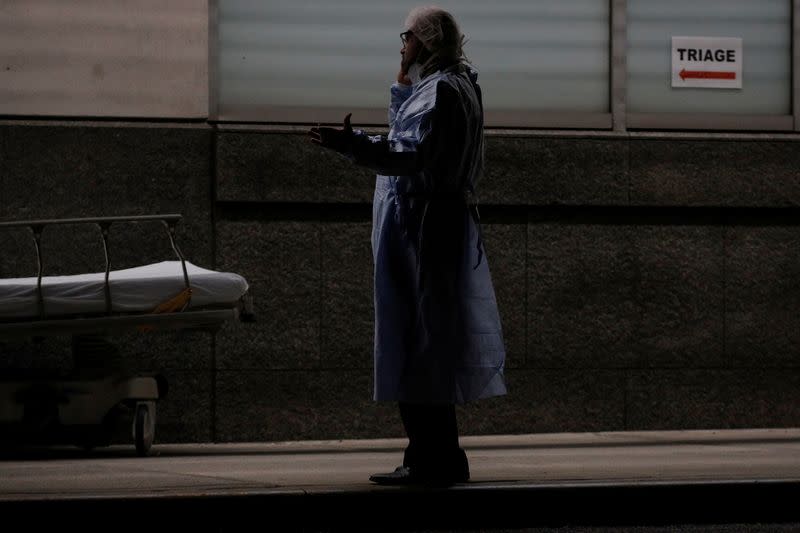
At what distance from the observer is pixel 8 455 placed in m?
7.85

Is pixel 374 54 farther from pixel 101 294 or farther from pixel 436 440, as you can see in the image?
pixel 436 440

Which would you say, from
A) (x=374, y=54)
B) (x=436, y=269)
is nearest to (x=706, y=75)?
(x=374, y=54)

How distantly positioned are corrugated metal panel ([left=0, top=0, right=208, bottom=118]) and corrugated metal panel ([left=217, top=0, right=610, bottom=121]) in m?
0.32

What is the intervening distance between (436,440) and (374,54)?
4073 mm

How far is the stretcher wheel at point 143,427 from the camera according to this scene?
7797 millimetres

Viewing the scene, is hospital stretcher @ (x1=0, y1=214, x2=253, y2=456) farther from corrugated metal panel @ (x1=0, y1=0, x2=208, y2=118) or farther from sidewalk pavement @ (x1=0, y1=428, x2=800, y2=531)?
corrugated metal panel @ (x1=0, y1=0, x2=208, y2=118)

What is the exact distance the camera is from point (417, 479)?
231 inches

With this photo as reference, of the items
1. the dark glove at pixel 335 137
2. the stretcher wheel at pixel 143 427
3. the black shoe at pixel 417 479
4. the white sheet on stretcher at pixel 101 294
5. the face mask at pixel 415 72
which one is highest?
the face mask at pixel 415 72

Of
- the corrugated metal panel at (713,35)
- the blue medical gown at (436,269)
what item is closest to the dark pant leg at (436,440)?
the blue medical gown at (436,269)

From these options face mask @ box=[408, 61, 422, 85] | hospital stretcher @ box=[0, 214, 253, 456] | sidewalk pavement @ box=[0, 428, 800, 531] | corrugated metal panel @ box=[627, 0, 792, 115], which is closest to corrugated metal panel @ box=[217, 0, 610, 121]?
corrugated metal panel @ box=[627, 0, 792, 115]

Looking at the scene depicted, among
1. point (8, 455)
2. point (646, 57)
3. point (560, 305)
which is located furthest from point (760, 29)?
point (8, 455)

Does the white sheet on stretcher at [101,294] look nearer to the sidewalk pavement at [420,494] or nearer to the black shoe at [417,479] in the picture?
the sidewalk pavement at [420,494]

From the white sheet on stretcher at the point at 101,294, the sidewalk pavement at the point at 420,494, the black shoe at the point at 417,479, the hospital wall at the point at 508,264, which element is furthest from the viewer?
the hospital wall at the point at 508,264

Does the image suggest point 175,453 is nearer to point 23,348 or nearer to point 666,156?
point 23,348
